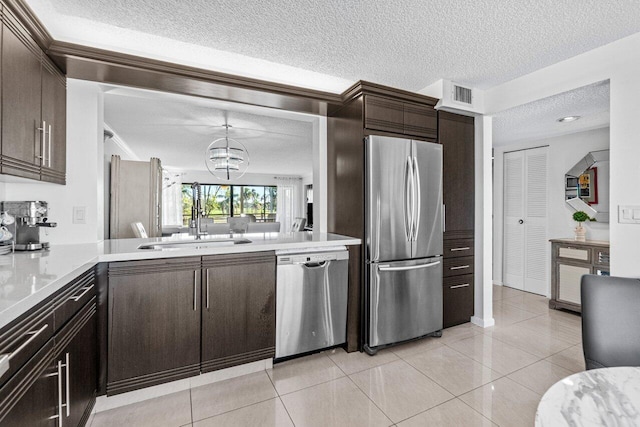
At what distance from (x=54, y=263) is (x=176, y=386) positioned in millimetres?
1074

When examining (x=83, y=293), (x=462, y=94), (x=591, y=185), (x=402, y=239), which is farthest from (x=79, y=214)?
(x=591, y=185)

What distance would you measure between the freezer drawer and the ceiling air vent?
153 cm

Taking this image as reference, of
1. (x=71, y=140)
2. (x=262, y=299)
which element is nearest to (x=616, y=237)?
(x=262, y=299)

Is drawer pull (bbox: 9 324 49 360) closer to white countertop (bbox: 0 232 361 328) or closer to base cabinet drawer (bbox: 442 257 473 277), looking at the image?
white countertop (bbox: 0 232 361 328)

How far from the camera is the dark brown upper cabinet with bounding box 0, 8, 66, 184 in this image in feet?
4.68

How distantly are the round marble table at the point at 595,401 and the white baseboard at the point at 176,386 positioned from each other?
189cm

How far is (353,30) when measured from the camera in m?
2.04

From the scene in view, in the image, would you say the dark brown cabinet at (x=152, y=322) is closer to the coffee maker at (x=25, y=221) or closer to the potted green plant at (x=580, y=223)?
the coffee maker at (x=25, y=221)

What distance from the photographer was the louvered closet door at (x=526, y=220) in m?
4.23

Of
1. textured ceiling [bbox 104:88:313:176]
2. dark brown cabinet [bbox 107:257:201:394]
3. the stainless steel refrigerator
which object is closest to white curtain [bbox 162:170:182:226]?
textured ceiling [bbox 104:88:313:176]

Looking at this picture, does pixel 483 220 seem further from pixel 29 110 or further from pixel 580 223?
pixel 29 110

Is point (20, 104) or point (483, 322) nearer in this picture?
point (20, 104)

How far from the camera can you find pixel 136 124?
170 inches

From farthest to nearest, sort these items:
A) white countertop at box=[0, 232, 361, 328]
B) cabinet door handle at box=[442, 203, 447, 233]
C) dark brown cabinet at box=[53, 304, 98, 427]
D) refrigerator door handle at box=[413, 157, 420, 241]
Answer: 1. cabinet door handle at box=[442, 203, 447, 233]
2. refrigerator door handle at box=[413, 157, 420, 241]
3. dark brown cabinet at box=[53, 304, 98, 427]
4. white countertop at box=[0, 232, 361, 328]
